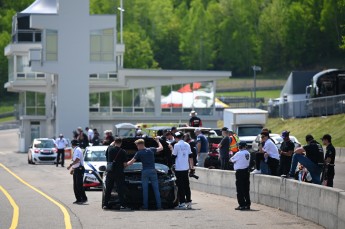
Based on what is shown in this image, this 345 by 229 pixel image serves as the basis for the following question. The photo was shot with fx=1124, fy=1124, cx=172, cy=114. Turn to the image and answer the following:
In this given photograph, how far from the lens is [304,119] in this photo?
7175cm

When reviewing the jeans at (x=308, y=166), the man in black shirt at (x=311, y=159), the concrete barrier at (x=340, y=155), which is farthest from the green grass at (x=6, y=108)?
the jeans at (x=308, y=166)

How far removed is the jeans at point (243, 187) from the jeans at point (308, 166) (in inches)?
53.2

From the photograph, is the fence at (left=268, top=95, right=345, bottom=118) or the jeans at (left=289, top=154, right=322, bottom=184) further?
the fence at (left=268, top=95, right=345, bottom=118)

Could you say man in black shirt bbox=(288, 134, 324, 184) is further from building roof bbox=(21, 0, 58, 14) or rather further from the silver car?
building roof bbox=(21, 0, 58, 14)

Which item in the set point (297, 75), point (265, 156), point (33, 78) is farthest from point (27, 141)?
point (265, 156)

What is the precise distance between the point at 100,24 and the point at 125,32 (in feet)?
232

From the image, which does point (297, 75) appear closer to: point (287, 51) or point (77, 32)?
point (77, 32)

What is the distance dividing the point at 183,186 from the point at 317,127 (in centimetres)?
3906

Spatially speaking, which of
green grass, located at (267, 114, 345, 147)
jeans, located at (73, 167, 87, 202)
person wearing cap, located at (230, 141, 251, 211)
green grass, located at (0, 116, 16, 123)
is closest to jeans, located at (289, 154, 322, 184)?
person wearing cap, located at (230, 141, 251, 211)

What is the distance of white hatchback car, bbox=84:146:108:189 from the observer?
116 ft

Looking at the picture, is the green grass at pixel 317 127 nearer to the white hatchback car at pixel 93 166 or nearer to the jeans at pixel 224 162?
the jeans at pixel 224 162

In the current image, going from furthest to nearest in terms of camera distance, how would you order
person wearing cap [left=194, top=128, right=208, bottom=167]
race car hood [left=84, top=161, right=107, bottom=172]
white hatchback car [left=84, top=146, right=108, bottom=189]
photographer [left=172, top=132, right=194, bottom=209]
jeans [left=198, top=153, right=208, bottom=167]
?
jeans [left=198, top=153, right=208, bottom=167]
person wearing cap [left=194, top=128, right=208, bottom=167]
race car hood [left=84, top=161, right=107, bottom=172]
white hatchback car [left=84, top=146, right=108, bottom=189]
photographer [left=172, top=132, right=194, bottom=209]

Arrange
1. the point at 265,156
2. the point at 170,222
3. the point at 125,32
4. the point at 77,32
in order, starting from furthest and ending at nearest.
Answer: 1. the point at 125,32
2. the point at 77,32
3. the point at 265,156
4. the point at 170,222

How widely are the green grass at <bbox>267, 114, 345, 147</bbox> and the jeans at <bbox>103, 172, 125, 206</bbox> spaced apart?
2972cm
